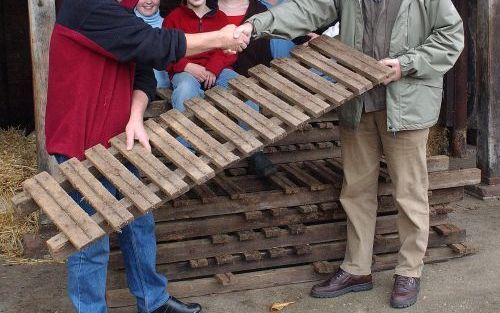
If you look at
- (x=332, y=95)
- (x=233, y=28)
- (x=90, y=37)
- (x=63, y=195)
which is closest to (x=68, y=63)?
(x=90, y=37)

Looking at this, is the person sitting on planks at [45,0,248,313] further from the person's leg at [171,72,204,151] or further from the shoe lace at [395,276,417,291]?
the shoe lace at [395,276,417,291]

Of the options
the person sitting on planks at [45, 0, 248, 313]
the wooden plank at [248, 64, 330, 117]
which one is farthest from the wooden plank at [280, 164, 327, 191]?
the person sitting on planks at [45, 0, 248, 313]

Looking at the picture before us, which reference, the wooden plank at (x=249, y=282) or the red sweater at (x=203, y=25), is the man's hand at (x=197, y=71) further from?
the wooden plank at (x=249, y=282)

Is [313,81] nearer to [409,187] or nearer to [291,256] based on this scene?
[409,187]

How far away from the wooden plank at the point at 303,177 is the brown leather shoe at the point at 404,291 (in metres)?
0.79

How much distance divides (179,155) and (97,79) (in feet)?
1.80

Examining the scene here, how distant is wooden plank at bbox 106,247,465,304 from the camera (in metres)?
4.45

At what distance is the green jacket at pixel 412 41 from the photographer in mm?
4172

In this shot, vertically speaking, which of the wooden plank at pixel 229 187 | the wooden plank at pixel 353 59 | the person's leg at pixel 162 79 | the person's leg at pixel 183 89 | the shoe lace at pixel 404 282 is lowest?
the shoe lace at pixel 404 282

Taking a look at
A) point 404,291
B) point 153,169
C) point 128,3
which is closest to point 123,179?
point 153,169

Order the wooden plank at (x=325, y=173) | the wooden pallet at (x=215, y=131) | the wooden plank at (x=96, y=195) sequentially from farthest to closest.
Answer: the wooden plank at (x=325, y=173) < the wooden pallet at (x=215, y=131) < the wooden plank at (x=96, y=195)

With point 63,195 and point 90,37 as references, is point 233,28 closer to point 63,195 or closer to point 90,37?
point 90,37

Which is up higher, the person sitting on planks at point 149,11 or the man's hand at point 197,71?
the person sitting on planks at point 149,11

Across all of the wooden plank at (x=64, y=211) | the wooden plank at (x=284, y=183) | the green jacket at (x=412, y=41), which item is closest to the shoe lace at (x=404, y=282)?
the wooden plank at (x=284, y=183)
